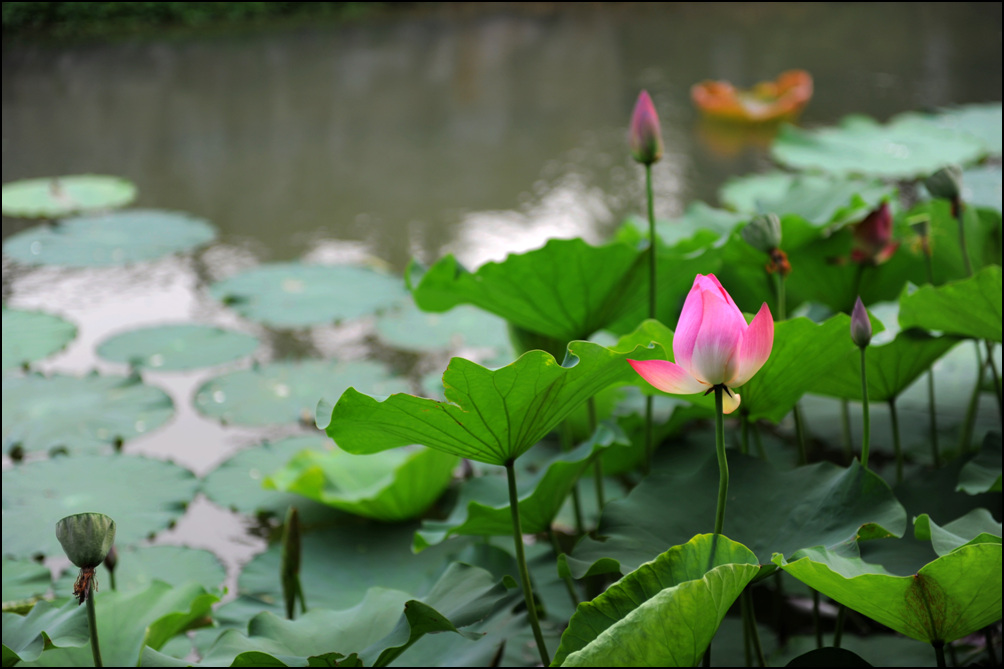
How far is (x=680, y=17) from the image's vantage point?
248 centimetres

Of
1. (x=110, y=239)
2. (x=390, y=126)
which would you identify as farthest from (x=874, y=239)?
(x=390, y=126)

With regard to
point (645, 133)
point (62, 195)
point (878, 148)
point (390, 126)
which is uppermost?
point (390, 126)

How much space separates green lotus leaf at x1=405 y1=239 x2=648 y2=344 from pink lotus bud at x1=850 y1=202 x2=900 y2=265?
24cm

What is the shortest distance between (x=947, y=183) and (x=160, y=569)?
39.2 inches

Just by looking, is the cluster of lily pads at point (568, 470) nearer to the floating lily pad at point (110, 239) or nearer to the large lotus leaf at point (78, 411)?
the large lotus leaf at point (78, 411)

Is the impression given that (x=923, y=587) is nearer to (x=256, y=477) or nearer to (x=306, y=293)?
(x=256, y=477)

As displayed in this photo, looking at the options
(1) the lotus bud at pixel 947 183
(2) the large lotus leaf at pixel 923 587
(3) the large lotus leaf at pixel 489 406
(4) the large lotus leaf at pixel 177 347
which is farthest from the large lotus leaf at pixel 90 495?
(1) the lotus bud at pixel 947 183

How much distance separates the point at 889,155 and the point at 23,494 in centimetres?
223

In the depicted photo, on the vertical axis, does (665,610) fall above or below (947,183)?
below

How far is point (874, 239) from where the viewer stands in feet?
2.89

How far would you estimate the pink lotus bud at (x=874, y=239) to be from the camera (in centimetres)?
87

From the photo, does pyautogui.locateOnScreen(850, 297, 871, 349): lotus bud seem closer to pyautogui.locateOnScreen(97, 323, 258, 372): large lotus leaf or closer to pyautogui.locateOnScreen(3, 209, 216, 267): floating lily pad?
pyautogui.locateOnScreen(97, 323, 258, 372): large lotus leaf

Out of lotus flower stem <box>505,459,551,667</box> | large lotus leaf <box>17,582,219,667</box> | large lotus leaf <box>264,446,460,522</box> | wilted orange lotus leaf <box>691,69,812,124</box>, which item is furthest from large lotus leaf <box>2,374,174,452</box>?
wilted orange lotus leaf <box>691,69,812,124</box>

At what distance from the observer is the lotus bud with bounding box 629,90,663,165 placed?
77cm
